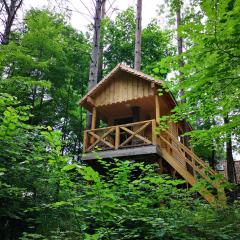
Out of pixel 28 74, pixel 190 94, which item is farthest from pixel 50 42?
pixel 190 94

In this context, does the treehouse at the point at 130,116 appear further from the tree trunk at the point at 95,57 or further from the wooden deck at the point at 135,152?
the tree trunk at the point at 95,57

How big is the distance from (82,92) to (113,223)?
17.2m

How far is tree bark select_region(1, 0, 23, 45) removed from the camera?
10.3 metres

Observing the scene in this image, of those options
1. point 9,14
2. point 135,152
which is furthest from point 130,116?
point 9,14

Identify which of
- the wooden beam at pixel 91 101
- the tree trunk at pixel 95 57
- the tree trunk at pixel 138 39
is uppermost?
the tree trunk at pixel 138 39

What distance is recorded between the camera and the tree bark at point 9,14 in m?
10.3

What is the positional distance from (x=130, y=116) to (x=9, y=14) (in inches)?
251

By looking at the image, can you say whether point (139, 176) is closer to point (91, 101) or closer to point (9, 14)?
point (91, 101)

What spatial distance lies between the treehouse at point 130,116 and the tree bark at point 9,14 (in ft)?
11.9

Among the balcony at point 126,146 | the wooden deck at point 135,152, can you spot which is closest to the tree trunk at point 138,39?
the balcony at point 126,146

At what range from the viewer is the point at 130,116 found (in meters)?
12.9

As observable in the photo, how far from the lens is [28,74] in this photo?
14.1m

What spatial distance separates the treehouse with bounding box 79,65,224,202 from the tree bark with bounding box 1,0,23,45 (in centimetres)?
362

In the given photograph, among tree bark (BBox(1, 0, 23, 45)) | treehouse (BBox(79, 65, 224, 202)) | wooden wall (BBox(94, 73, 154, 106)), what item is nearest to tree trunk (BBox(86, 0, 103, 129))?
treehouse (BBox(79, 65, 224, 202))
